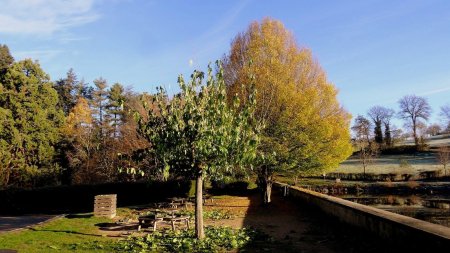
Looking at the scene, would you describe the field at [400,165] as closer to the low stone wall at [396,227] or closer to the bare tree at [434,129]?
the low stone wall at [396,227]

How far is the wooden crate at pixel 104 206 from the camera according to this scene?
19.2 metres

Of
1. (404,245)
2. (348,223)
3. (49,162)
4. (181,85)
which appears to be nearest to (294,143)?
(348,223)

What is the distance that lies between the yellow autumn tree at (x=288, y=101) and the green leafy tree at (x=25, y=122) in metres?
23.6

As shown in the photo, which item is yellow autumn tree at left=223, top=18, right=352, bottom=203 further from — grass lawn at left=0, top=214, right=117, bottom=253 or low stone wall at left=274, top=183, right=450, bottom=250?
grass lawn at left=0, top=214, right=117, bottom=253

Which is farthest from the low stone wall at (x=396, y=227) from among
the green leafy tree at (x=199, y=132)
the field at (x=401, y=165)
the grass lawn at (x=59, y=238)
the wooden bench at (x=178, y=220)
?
the field at (x=401, y=165)

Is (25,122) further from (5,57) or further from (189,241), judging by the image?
(189,241)

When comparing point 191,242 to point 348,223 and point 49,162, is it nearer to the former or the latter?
point 348,223

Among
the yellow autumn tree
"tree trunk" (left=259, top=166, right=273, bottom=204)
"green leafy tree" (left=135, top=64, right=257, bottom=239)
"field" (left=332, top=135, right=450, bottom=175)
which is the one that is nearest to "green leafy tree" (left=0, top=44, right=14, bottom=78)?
the yellow autumn tree

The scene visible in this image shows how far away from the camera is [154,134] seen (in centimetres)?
1183

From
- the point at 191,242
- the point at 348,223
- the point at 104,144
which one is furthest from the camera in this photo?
the point at 104,144

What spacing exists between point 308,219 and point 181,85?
9324 mm

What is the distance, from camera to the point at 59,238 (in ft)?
41.5

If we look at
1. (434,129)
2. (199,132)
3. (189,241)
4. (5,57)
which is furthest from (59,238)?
(434,129)

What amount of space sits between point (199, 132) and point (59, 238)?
5.99m
